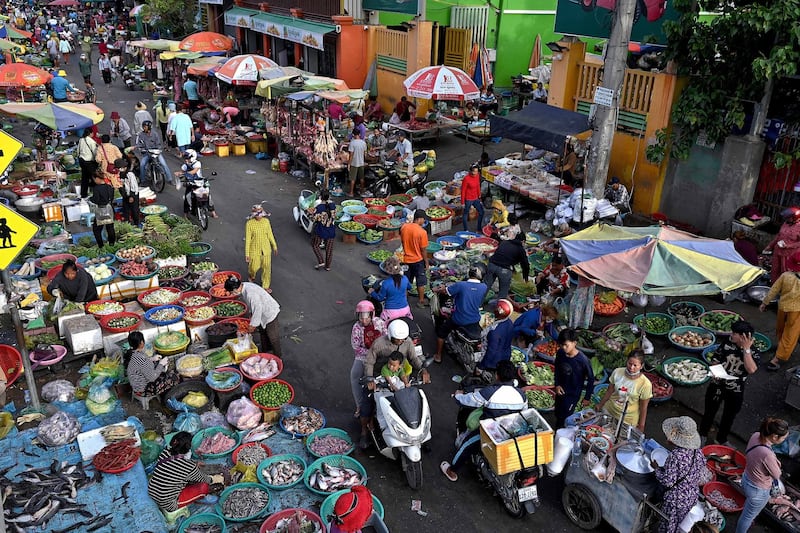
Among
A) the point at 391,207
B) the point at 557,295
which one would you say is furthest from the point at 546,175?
the point at 557,295

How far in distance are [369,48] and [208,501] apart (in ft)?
67.5

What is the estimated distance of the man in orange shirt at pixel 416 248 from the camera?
10898 mm

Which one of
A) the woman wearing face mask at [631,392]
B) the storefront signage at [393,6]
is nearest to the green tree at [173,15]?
the storefront signage at [393,6]

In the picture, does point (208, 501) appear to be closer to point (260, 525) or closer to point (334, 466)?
point (260, 525)

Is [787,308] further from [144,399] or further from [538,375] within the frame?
[144,399]

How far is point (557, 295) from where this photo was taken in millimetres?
10492

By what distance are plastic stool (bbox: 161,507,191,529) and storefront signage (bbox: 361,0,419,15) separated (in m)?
19.1

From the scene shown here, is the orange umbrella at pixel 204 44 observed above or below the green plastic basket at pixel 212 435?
above

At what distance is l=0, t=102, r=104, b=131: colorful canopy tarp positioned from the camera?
557 inches

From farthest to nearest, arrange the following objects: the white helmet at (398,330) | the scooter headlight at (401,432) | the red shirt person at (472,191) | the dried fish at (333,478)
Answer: the red shirt person at (472,191), the white helmet at (398,330), the dried fish at (333,478), the scooter headlight at (401,432)

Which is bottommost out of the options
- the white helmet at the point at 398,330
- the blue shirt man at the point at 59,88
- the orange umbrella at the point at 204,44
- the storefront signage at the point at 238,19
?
the white helmet at the point at 398,330

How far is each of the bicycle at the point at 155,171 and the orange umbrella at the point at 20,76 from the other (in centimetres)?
579

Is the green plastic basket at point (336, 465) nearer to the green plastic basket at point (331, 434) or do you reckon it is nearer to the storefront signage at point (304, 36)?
the green plastic basket at point (331, 434)

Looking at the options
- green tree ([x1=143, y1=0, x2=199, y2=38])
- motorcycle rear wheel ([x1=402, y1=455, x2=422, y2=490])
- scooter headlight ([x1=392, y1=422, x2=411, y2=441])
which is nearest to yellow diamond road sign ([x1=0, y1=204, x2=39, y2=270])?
scooter headlight ([x1=392, y1=422, x2=411, y2=441])
